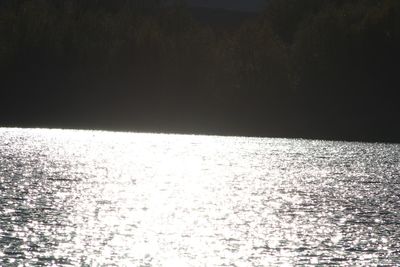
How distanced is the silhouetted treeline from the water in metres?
45.1

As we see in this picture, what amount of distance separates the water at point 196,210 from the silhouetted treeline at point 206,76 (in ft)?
148

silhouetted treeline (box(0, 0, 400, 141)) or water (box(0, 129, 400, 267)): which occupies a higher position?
silhouetted treeline (box(0, 0, 400, 141))

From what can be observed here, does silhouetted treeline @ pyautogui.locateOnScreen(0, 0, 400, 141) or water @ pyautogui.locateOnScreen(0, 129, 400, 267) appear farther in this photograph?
silhouetted treeline @ pyautogui.locateOnScreen(0, 0, 400, 141)

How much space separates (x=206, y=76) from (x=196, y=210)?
392 feet

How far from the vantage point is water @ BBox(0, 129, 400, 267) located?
1726 inches

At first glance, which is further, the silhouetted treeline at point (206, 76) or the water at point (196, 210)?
the silhouetted treeline at point (206, 76)

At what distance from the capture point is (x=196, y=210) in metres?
63.5

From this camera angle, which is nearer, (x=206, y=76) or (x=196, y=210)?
(x=196, y=210)

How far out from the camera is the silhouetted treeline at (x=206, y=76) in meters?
175

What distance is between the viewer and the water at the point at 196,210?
4384 centimetres

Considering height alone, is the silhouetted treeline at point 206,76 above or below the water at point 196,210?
above

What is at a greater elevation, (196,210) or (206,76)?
(206,76)

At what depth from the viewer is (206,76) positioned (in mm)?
181875

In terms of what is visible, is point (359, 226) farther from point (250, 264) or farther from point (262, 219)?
point (250, 264)
